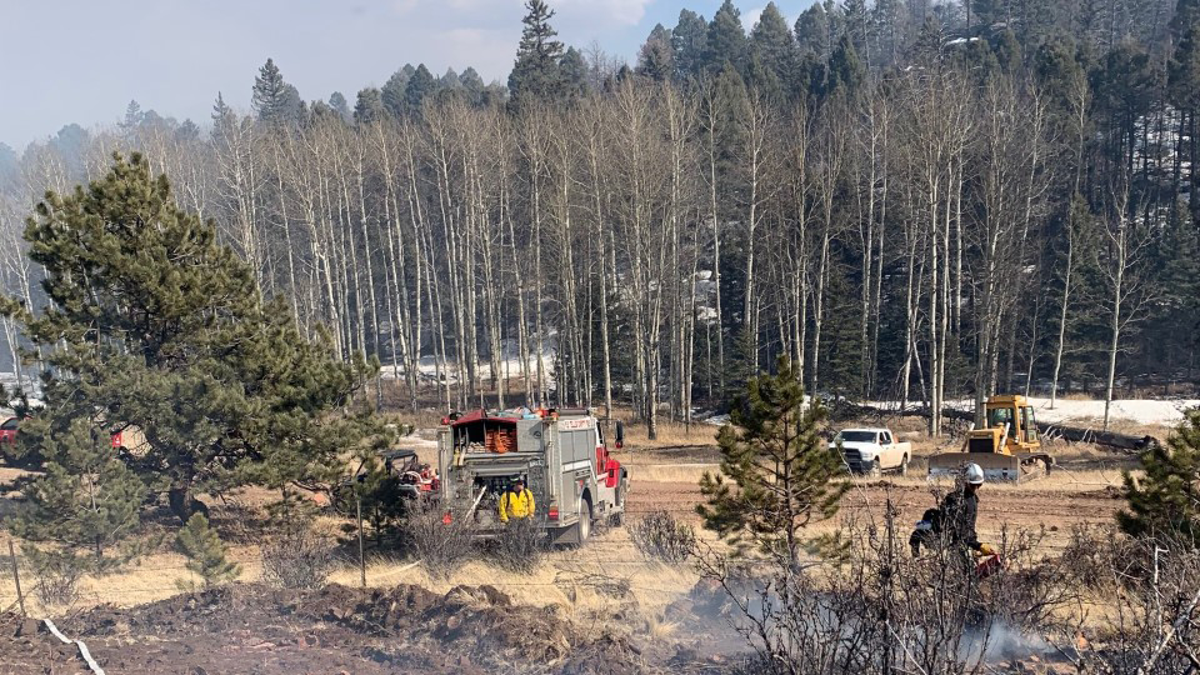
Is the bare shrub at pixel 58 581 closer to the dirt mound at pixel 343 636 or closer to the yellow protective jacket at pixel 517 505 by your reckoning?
the dirt mound at pixel 343 636

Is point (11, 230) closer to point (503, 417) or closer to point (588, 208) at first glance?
point (588, 208)

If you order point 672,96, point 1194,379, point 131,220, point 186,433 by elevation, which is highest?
point 672,96

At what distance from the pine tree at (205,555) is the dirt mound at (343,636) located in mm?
3070

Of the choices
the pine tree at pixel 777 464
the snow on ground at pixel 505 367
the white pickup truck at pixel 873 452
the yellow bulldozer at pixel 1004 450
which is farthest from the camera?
the snow on ground at pixel 505 367

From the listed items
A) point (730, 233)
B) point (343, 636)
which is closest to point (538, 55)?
point (730, 233)

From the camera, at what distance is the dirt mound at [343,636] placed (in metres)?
9.58

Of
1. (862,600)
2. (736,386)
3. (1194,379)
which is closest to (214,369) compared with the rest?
(862,600)

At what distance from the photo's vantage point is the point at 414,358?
53.7 meters

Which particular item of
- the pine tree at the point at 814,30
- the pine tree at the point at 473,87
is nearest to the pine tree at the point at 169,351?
the pine tree at the point at 473,87

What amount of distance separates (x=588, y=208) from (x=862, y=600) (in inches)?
1506

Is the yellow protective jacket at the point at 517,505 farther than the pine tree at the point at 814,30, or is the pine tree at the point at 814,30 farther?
the pine tree at the point at 814,30

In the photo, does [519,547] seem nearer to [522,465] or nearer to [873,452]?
[522,465]

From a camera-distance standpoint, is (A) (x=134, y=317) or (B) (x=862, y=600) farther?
(A) (x=134, y=317)

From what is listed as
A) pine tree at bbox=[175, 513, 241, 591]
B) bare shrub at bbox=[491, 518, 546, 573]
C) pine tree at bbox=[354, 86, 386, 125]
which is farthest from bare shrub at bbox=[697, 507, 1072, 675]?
pine tree at bbox=[354, 86, 386, 125]
